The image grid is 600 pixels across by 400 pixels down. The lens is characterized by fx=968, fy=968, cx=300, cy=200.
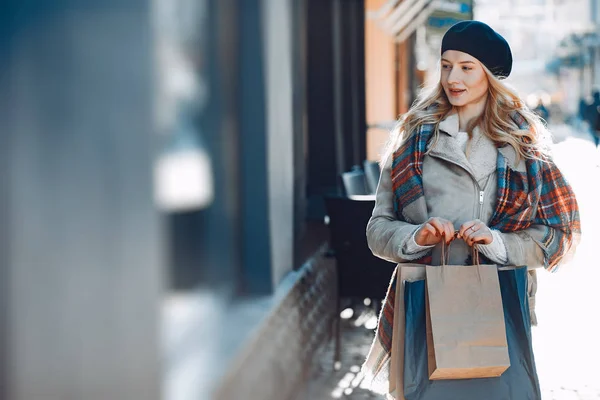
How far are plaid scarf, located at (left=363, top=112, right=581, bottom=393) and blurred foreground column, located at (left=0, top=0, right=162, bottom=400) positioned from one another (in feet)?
2.84

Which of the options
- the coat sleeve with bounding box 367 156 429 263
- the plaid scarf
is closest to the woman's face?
the plaid scarf

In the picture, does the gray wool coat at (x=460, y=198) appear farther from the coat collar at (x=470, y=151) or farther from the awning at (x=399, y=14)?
the awning at (x=399, y=14)

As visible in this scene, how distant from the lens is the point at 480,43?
2.78m

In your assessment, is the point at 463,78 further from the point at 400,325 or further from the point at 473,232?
the point at 400,325

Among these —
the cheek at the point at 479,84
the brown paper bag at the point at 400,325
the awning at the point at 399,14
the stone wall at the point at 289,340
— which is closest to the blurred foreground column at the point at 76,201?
the brown paper bag at the point at 400,325

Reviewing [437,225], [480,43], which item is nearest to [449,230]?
[437,225]

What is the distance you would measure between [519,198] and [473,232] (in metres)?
0.23

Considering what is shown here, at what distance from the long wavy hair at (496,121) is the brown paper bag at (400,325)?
1.38 feet

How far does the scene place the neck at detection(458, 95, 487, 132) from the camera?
2.88 metres

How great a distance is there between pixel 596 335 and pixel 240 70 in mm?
3432

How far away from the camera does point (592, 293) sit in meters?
7.99

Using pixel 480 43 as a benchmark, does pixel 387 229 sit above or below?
below

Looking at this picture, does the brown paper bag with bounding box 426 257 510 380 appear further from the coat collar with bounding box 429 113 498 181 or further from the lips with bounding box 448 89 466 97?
the lips with bounding box 448 89 466 97

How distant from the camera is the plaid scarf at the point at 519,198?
2725 millimetres
